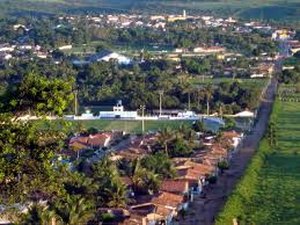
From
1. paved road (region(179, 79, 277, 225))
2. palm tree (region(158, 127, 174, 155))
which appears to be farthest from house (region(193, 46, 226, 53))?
palm tree (region(158, 127, 174, 155))

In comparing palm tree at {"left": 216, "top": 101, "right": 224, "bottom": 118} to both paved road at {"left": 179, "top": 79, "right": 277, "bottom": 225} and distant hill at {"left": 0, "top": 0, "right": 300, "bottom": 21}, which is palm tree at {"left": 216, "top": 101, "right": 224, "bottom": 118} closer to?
paved road at {"left": 179, "top": 79, "right": 277, "bottom": 225}

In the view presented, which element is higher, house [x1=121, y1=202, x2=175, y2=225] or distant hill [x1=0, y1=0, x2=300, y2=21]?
house [x1=121, y1=202, x2=175, y2=225]

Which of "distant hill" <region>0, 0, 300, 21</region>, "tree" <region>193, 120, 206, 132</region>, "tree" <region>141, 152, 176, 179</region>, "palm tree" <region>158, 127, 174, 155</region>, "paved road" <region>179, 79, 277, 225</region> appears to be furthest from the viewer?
"distant hill" <region>0, 0, 300, 21</region>

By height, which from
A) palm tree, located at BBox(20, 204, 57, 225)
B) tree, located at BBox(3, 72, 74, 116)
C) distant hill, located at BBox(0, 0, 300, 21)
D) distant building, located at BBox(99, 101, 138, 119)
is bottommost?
distant hill, located at BBox(0, 0, 300, 21)

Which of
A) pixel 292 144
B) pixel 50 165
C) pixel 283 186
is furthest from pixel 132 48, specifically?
pixel 50 165

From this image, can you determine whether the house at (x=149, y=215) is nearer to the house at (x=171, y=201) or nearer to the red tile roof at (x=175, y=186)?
the house at (x=171, y=201)

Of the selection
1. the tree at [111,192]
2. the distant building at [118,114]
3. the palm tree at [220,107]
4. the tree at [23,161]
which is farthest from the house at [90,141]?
the tree at [23,161]
